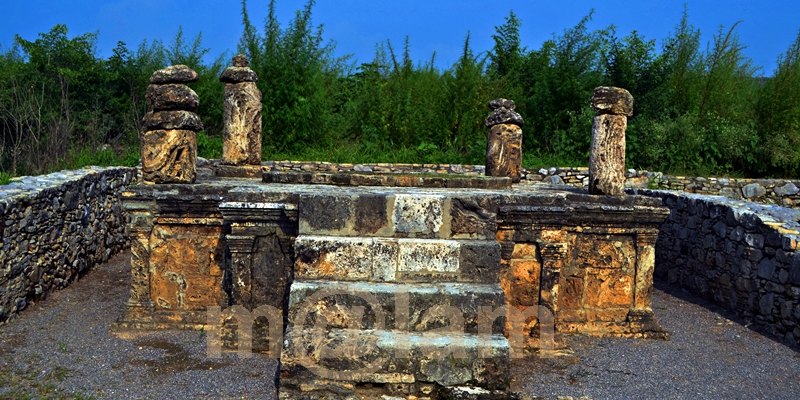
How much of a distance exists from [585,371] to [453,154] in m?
8.05

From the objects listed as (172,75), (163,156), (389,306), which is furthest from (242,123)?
(389,306)

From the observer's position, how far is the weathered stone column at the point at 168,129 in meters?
6.26

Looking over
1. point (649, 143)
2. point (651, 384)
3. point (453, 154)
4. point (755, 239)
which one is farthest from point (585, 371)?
point (649, 143)

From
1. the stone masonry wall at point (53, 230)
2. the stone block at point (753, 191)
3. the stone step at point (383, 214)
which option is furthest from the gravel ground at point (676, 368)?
the stone block at point (753, 191)

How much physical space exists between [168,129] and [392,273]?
9.16 feet

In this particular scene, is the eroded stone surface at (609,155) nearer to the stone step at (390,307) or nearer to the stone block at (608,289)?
the stone block at (608,289)

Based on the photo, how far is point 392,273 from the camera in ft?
16.4

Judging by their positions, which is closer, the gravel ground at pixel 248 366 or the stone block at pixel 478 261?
the gravel ground at pixel 248 366

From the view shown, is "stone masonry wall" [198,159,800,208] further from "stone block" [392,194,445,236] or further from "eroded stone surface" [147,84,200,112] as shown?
"stone block" [392,194,445,236]

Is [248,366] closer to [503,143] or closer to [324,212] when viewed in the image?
[324,212]

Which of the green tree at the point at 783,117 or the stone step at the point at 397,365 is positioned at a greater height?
the green tree at the point at 783,117

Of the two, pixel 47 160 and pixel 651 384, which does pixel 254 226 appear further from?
pixel 47 160

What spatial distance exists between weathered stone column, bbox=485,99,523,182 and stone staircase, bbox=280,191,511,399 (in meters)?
3.39

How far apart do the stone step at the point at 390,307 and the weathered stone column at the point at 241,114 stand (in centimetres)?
349
